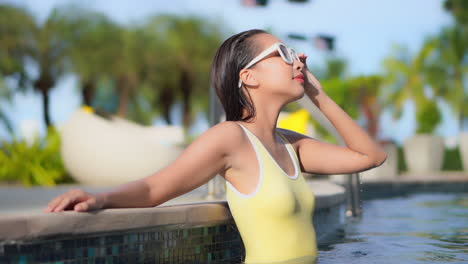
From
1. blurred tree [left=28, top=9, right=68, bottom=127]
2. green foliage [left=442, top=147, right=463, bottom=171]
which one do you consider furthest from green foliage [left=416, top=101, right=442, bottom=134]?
blurred tree [left=28, top=9, right=68, bottom=127]

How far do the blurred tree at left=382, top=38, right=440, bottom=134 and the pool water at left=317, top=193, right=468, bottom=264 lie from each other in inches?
1299

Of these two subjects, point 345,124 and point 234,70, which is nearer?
point 234,70

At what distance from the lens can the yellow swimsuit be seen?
2.33 m

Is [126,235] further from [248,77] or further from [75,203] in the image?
[248,77]

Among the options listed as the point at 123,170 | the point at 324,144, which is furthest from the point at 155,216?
the point at 123,170

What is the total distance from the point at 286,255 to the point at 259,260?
112mm

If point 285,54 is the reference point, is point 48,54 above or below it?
above

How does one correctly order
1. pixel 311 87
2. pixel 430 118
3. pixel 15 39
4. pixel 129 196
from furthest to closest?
pixel 15 39, pixel 430 118, pixel 311 87, pixel 129 196

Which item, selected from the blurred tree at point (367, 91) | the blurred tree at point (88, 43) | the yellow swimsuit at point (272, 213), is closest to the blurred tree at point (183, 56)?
the blurred tree at point (88, 43)

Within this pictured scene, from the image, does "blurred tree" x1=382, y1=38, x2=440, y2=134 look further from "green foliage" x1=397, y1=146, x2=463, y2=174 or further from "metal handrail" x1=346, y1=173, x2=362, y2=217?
"metal handrail" x1=346, y1=173, x2=362, y2=217

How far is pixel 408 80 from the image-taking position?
3856 cm

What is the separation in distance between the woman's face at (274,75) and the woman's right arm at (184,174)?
0.23 metres

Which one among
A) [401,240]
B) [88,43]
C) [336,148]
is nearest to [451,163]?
[401,240]

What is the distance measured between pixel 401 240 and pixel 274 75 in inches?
72.6
